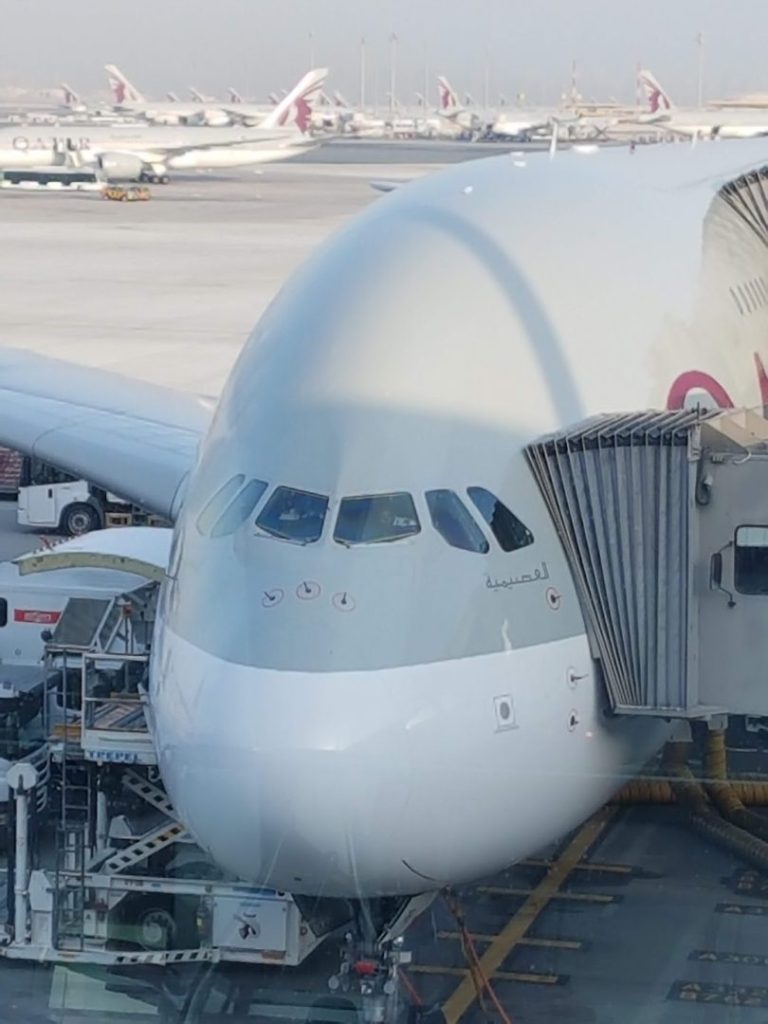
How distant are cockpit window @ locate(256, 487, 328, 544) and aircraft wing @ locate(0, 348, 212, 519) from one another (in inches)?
242

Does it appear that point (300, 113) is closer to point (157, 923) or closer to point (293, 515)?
point (157, 923)

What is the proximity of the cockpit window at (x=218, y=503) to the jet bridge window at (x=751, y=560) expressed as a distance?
9.25 feet

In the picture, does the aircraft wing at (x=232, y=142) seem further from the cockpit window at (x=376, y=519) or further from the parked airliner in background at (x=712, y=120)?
the cockpit window at (x=376, y=519)

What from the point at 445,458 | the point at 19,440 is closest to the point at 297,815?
the point at 445,458

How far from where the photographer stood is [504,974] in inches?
502

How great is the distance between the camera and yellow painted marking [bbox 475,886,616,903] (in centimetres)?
1395

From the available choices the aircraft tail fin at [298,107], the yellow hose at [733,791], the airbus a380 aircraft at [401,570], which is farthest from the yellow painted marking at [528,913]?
the aircraft tail fin at [298,107]

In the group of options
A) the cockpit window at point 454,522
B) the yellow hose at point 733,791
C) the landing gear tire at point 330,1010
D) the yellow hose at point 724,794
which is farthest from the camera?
the yellow hose at point 733,791

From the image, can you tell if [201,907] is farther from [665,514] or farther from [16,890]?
[665,514]

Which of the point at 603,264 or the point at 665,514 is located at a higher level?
Answer: the point at 603,264

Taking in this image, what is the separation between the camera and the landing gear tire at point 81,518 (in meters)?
27.9

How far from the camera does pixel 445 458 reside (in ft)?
34.6

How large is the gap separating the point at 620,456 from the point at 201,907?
434cm

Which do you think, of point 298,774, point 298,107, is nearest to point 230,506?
point 298,774
